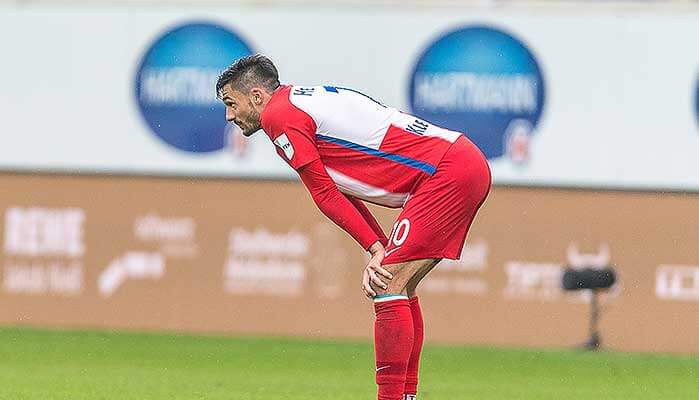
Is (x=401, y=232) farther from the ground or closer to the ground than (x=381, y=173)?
closer to the ground

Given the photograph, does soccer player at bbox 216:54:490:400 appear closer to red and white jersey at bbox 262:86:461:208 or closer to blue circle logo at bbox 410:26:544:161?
red and white jersey at bbox 262:86:461:208

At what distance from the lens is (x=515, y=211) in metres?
17.6

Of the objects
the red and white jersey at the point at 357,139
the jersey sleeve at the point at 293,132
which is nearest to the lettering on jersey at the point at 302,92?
the red and white jersey at the point at 357,139

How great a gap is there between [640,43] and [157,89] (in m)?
5.05

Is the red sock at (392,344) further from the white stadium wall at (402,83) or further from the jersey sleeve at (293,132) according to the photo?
the white stadium wall at (402,83)

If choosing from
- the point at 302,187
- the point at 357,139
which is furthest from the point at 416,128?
the point at 302,187

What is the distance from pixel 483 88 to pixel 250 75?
9.24 m

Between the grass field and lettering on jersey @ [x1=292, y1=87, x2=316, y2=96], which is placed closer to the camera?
lettering on jersey @ [x1=292, y1=87, x2=316, y2=96]

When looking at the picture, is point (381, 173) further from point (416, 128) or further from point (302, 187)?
point (302, 187)

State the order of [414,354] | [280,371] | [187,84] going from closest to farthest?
[414,354]
[280,371]
[187,84]

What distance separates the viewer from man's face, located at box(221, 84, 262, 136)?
872 centimetres

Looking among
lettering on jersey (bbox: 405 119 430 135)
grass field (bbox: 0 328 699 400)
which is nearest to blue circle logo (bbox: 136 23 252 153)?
grass field (bbox: 0 328 699 400)

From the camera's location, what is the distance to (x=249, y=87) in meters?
8.70

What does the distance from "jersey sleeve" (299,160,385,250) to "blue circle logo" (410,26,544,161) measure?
923 cm
